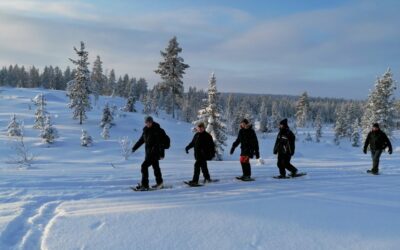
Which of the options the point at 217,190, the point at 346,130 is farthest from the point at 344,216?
the point at 346,130

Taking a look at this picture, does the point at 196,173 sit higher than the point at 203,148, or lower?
lower

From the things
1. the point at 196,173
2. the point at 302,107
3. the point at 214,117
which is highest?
the point at 302,107

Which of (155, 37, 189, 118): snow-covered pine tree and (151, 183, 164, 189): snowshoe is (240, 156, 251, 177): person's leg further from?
(155, 37, 189, 118): snow-covered pine tree

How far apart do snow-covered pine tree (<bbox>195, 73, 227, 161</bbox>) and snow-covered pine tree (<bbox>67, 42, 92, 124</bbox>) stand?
14.3 m

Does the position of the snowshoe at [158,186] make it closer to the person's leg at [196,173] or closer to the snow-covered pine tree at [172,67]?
the person's leg at [196,173]

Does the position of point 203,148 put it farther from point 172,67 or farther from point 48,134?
point 172,67

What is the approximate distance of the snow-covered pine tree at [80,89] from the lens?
133 ft

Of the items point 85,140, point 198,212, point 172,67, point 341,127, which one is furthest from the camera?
point 341,127

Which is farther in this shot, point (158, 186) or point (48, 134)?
point (48, 134)

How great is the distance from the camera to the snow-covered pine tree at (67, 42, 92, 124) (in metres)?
40.6

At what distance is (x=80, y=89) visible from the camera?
1640 inches

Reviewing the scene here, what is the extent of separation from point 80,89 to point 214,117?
653 inches

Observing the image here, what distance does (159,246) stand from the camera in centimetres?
604

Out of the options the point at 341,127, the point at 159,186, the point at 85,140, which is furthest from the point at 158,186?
the point at 341,127
